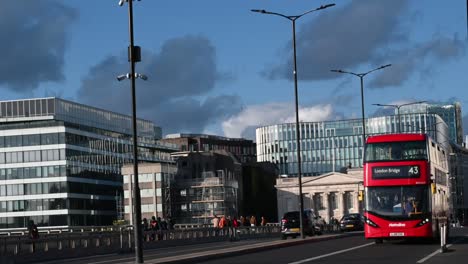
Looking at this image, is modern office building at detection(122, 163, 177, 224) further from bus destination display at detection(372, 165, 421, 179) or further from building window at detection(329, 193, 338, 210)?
bus destination display at detection(372, 165, 421, 179)

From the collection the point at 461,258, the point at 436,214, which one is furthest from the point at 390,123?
the point at 461,258

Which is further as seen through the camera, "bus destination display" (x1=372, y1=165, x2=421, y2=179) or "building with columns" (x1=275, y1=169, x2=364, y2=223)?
"building with columns" (x1=275, y1=169, x2=364, y2=223)

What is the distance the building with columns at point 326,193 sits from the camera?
16475 centimetres

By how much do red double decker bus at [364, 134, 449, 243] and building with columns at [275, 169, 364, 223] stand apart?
12527cm

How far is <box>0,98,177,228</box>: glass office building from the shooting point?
135125 millimetres

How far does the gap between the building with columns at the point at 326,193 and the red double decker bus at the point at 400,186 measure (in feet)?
411

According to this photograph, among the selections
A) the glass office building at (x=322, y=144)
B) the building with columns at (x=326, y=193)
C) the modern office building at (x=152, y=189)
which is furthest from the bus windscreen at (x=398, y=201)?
the glass office building at (x=322, y=144)

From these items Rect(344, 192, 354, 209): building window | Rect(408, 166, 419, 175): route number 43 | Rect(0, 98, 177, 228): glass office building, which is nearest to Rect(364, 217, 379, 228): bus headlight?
Rect(408, 166, 419, 175): route number 43

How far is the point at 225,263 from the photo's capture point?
30.9m

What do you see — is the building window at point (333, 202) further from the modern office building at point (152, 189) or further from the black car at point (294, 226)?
the black car at point (294, 226)

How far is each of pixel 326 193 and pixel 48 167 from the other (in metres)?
53.7

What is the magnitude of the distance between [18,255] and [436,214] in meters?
17.4

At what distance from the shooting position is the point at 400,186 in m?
38.3

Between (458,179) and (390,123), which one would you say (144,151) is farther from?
(458,179)
